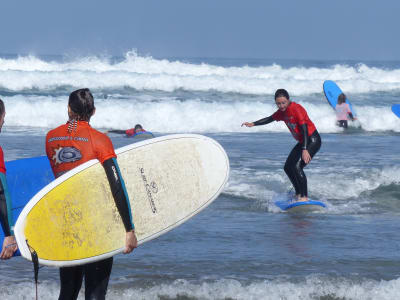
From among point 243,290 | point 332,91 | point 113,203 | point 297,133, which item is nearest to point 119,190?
point 113,203

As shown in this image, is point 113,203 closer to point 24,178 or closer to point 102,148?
point 102,148

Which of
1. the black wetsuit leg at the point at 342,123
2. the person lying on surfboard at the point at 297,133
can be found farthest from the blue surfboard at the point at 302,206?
the black wetsuit leg at the point at 342,123

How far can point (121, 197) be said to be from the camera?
3250 mm

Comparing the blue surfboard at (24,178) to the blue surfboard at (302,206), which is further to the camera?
the blue surfboard at (302,206)

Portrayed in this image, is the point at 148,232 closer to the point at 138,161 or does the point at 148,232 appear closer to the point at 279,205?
the point at 138,161

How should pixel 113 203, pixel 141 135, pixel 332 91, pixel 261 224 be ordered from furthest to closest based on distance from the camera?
1. pixel 332 91
2. pixel 141 135
3. pixel 261 224
4. pixel 113 203

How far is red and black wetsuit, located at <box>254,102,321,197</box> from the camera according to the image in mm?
7238

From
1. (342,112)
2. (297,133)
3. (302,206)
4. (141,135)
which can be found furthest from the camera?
(342,112)

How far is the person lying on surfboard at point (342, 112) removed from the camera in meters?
16.3

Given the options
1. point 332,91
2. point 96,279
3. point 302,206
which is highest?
point 332,91

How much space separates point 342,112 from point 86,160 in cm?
1359

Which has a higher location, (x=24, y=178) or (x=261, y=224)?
(x=24, y=178)

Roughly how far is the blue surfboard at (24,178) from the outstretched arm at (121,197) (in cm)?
119

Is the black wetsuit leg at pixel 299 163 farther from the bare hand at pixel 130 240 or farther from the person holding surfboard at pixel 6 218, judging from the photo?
the person holding surfboard at pixel 6 218
